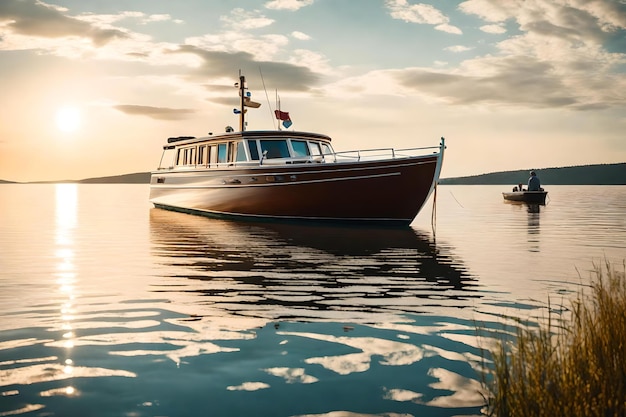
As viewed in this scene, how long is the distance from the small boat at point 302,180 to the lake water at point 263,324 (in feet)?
18.3

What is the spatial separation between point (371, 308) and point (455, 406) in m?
3.75

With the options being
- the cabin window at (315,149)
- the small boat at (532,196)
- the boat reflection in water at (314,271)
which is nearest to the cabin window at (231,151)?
the cabin window at (315,149)

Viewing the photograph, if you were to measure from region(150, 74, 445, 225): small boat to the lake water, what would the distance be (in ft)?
18.3

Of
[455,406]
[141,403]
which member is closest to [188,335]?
[141,403]

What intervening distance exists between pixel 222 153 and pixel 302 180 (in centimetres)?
576

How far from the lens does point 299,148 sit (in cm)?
2581

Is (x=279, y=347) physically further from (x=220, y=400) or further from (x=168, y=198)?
(x=168, y=198)

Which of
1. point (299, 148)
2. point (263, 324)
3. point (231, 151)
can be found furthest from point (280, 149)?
point (263, 324)

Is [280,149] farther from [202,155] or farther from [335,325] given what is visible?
[335,325]

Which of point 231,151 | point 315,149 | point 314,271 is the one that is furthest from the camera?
point 315,149

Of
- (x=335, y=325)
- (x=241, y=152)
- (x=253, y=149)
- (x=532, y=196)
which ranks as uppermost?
(x=253, y=149)

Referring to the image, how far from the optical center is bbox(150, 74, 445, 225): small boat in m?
22.1

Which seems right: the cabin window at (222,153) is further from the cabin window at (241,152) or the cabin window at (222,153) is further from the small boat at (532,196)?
the small boat at (532,196)

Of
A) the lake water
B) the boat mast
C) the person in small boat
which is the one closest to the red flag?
the boat mast
